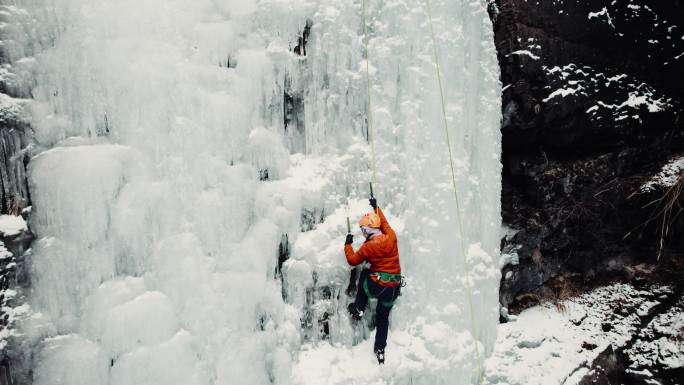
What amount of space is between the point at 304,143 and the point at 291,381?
6.15 feet

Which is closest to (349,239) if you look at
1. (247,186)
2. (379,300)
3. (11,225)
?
(379,300)

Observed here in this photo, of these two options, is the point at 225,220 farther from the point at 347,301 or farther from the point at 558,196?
the point at 558,196

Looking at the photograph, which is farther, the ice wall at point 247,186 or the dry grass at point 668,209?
the dry grass at point 668,209

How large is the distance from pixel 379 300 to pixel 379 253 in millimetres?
427

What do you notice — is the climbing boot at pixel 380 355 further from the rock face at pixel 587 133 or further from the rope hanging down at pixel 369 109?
the rock face at pixel 587 133

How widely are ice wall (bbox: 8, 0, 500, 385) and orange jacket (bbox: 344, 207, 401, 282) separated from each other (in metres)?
0.29

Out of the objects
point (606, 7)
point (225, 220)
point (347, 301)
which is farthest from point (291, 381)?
point (606, 7)

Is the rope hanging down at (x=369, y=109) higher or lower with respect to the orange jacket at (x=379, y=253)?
higher

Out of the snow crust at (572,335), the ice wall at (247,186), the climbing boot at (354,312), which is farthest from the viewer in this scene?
the snow crust at (572,335)

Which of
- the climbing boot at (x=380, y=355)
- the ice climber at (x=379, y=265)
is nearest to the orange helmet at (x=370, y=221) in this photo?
the ice climber at (x=379, y=265)

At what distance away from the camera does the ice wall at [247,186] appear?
292 centimetres

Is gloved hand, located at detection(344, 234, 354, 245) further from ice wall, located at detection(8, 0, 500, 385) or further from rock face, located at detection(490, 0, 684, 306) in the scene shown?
rock face, located at detection(490, 0, 684, 306)

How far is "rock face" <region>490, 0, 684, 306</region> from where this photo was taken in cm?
395

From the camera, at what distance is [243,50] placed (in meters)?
3.37
